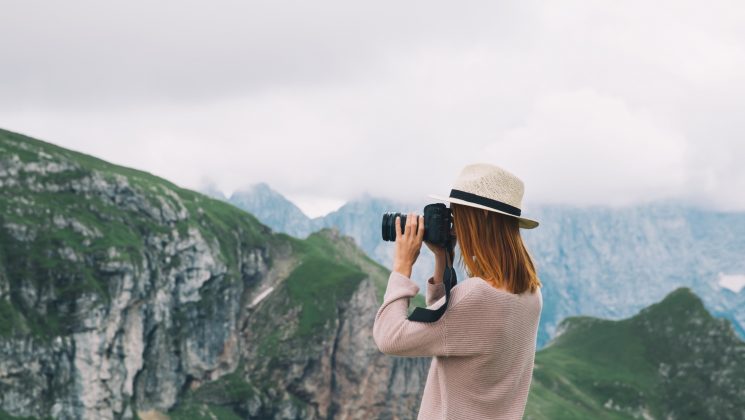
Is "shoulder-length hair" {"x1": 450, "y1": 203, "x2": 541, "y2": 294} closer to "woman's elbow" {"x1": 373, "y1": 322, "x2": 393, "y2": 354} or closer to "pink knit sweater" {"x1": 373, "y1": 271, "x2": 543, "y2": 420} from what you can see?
"pink knit sweater" {"x1": 373, "y1": 271, "x2": 543, "y2": 420}

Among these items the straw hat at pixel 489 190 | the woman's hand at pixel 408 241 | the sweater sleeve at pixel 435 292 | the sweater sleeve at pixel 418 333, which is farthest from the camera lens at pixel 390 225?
the sweater sleeve at pixel 418 333

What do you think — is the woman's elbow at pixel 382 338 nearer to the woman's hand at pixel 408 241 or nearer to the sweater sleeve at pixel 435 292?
the woman's hand at pixel 408 241

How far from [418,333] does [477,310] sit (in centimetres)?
60

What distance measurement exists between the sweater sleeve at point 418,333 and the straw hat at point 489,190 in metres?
0.95


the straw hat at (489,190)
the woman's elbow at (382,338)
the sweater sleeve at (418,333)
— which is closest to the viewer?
the sweater sleeve at (418,333)

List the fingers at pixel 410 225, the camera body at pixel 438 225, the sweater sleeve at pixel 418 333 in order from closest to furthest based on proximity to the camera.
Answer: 1. the sweater sleeve at pixel 418 333
2. the camera body at pixel 438 225
3. the fingers at pixel 410 225

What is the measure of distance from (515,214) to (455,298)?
3.58ft

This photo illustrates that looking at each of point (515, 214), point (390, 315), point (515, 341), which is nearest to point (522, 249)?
point (515, 214)

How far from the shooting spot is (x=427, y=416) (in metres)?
7.86

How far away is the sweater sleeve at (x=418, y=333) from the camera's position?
733cm

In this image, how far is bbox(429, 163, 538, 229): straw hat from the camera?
300 inches

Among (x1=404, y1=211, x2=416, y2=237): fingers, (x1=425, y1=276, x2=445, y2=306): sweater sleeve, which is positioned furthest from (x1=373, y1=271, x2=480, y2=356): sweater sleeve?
(x1=404, y1=211, x2=416, y2=237): fingers

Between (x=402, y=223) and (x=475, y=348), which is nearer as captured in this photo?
(x=475, y=348)

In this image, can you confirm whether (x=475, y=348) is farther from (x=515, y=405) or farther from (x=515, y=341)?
(x=515, y=405)
